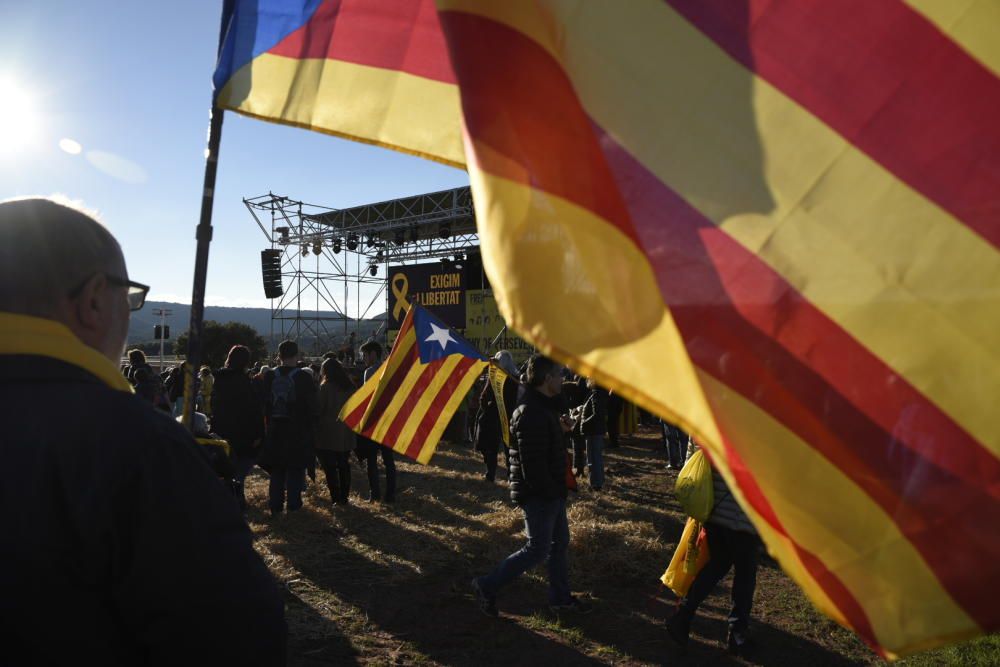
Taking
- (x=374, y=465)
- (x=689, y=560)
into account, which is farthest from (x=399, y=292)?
(x=689, y=560)

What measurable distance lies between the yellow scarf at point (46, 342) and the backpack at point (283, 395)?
5.80 m

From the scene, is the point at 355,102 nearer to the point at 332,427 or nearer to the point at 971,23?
the point at 971,23

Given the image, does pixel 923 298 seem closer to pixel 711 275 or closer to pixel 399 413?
pixel 711 275

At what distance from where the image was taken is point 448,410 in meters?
6.30

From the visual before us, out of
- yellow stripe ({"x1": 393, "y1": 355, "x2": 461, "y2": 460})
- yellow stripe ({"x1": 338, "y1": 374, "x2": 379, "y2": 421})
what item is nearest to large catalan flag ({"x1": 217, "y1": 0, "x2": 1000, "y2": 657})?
yellow stripe ({"x1": 393, "y1": 355, "x2": 461, "y2": 460})

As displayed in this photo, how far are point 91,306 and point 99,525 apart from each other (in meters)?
0.43

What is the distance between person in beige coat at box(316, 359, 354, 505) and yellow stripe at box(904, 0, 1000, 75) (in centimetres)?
667

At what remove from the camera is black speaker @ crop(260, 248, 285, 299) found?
20.9m

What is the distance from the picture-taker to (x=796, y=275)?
1.44m

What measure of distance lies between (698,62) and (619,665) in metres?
3.66

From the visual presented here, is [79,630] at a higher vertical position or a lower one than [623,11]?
lower

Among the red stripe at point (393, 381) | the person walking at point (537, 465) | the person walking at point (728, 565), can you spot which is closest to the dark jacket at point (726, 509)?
the person walking at point (728, 565)

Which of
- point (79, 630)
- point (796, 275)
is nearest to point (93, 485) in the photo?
point (79, 630)

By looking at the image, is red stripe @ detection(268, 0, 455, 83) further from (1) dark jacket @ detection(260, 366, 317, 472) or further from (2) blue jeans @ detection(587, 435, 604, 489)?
(2) blue jeans @ detection(587, 435, 604, 489)
